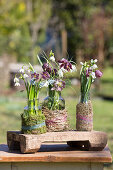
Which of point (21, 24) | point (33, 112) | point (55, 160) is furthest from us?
point (21, 24)

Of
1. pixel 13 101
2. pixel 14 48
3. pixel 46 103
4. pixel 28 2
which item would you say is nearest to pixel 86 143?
pixel 46 103

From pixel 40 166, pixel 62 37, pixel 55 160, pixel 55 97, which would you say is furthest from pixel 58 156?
pixel 62 37

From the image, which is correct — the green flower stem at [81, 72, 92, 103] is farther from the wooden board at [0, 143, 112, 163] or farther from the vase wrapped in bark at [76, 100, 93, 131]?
the wooden board at [0, 143, 112, 163]

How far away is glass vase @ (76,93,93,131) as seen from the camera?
8.83ft

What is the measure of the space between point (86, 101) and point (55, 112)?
0.25 m

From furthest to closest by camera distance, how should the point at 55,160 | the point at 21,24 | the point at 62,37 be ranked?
the point at 62,37, the point at 21,24, the point at 55,160

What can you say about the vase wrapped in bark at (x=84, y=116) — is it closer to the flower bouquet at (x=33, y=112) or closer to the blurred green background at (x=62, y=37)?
the flower bouquet at (x=33, y=112)

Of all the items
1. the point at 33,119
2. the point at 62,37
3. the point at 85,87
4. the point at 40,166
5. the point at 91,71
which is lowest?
the point at 40,166

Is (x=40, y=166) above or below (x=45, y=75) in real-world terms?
below

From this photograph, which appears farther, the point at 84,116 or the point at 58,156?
the point at 84,116

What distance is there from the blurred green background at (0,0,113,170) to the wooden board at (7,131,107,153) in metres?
6.07

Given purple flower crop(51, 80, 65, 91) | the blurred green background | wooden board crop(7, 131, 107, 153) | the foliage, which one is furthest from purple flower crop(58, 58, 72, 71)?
the foliage

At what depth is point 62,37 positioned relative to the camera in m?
20.3

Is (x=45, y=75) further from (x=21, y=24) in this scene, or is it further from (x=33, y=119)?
(x=21, y=24)
